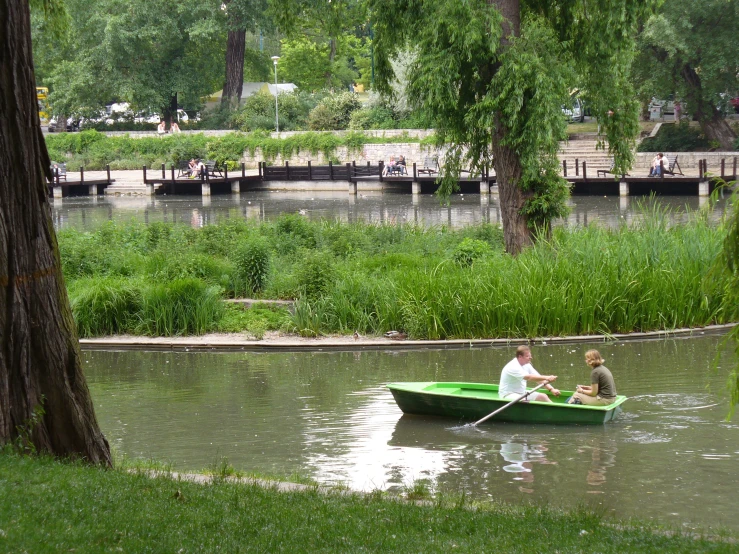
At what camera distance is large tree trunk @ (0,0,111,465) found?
7980 mm

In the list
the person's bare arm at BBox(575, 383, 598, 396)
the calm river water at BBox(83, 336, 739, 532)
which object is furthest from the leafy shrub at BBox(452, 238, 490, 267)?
the person's bare arm at BBox(575, 383, 598, 396)

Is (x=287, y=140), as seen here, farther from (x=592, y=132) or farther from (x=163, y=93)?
(x=592, y=132)

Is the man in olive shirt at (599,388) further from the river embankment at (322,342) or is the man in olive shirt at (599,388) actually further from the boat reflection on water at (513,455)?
the river embankment at (322,342)

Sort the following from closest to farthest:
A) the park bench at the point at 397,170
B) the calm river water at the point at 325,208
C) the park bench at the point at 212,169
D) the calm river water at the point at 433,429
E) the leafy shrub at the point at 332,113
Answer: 1. the calm river water at the point at 433,429
2. the calm river water at the point at 325,208
3. the park bench at the point at 397,170
4. the park bench at the point at 212,169
5. the leafy shrub at the point at 332,113

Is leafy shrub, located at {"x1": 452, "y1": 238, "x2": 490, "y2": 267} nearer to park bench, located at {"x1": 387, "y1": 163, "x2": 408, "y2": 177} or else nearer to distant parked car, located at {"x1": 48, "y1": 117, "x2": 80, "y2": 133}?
park bench, located at {"x1": 387, "y1": 163, "x2": 408, "y2": 177}

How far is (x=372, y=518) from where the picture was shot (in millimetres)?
7094

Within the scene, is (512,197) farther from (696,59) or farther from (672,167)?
(696,59)

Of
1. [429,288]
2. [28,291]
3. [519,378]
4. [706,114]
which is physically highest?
[706,114]

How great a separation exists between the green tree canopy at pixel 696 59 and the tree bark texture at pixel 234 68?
28450mm

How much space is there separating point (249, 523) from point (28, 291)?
2846mm

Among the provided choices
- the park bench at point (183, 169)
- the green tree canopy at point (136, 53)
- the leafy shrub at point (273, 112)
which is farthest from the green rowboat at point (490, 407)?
the green tree canopy at point (136, 53)

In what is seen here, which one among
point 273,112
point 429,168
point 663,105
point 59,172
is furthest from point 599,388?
point 273,112

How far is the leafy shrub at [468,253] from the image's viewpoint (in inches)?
757

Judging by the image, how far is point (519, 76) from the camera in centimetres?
1953
